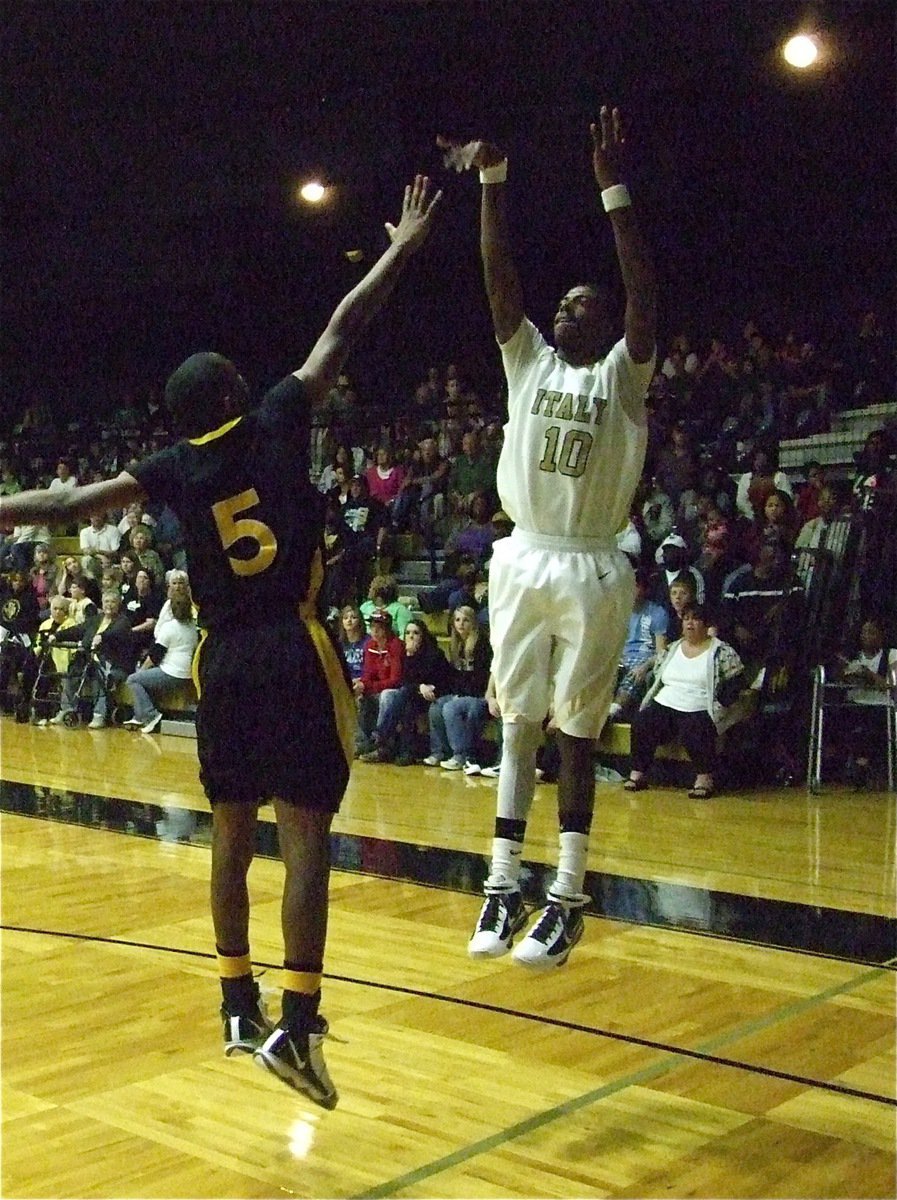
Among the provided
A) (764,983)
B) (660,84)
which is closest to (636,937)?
(764,983)

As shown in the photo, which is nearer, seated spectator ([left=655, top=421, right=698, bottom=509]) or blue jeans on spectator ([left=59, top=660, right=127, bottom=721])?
seated spectator ([left=655, top=421, right=698, bottom=509])

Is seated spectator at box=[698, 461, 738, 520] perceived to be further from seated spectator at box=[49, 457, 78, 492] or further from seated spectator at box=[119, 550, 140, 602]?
seated spectator at box=[49, 457, 78, 492]

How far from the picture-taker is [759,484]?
9812mm

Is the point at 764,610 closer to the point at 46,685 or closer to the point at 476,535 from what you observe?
the point at 476,535

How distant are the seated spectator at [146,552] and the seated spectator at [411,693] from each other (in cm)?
338

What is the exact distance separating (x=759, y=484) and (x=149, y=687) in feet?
17.0

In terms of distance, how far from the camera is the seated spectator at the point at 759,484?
9.76 metres

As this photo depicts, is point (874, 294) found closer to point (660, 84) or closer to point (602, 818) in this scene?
point (660, 84)

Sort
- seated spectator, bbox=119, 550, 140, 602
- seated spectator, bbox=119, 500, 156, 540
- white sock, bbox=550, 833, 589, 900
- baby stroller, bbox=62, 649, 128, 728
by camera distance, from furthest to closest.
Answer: seated spectator, bbox=119, 500, 156, 540, seated spectator, bbox=119, 550, 140, 602, baby stroller, bbox=62, 649, 128, 728, white sock, bbox=550, 833, 589, 900

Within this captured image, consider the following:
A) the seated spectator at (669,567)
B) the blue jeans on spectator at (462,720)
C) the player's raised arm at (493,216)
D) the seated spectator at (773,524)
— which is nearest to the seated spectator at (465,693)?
the blue jeans on spectator at (462,720)

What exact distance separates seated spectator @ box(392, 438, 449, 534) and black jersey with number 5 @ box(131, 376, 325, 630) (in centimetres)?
841

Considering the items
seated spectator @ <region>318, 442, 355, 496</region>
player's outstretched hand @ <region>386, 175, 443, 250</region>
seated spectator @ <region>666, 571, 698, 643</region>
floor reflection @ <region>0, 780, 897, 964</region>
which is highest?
seated spectator @ <region>318, 442, 355, 496</region>

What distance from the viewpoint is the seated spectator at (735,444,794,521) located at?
976 cm

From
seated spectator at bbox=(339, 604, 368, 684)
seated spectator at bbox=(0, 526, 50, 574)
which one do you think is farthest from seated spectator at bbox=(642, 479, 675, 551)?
seated spectator at bbox=(0, 526, 50, 574)
